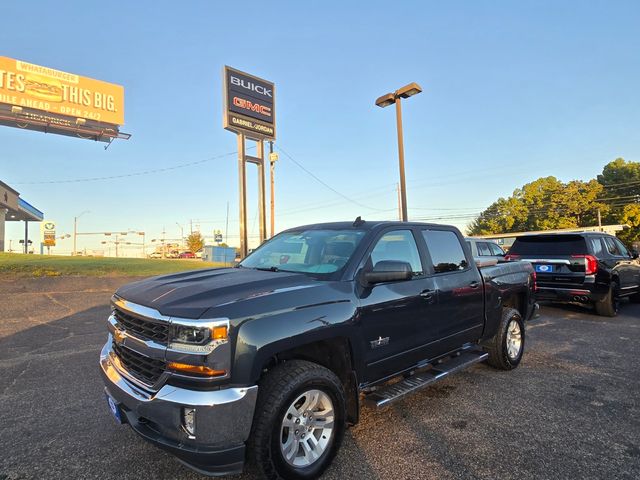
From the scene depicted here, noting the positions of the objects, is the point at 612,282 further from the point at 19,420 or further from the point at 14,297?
the point at 14,297

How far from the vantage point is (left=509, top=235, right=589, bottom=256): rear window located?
8594 millimetres

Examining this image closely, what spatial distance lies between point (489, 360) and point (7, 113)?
3520 cm

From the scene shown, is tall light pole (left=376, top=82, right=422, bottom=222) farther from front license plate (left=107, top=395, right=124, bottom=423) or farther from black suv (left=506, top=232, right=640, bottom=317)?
front license plate (left=107, top=395, right=124, bottom=423)

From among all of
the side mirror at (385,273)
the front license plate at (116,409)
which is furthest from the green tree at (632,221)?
the front license plate at (116,409)

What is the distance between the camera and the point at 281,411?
251 centimetres

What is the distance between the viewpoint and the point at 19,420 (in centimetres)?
371

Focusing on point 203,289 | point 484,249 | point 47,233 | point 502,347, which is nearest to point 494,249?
point 484,249

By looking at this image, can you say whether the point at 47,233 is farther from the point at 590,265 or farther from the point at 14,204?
the point at 590,265

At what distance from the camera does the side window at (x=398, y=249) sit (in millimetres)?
3600

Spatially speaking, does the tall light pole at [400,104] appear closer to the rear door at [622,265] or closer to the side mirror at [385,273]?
the rear door at [622,265]

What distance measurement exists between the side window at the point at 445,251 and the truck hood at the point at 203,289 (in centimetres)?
162

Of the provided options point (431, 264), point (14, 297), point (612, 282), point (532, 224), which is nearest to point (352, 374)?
point (431, 264)

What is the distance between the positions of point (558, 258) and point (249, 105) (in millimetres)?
14171

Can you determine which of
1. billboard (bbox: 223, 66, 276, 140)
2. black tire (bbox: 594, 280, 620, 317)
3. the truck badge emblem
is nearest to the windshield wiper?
the truck badge emblem
